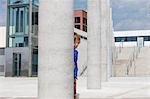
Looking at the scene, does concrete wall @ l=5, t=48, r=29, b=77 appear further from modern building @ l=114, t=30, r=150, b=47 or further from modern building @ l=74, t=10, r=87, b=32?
modern building @ l=74, t=10, r=87, b=32

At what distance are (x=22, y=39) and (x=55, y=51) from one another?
38.3 m

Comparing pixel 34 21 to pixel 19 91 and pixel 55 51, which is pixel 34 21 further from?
pixel 55 51

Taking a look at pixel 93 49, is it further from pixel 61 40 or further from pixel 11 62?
pixel 11 62

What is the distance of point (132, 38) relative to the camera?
107188 millimetres

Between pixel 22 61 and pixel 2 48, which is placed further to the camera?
pixel 2 48

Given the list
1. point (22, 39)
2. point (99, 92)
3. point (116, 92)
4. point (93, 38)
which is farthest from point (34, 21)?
point (116, 92)

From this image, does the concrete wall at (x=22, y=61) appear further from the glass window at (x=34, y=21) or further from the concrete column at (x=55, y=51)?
the concrete column at (x=55, y=51)

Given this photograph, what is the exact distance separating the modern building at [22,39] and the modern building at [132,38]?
62765 mm

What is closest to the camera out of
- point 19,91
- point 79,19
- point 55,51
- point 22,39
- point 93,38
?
point 55,51

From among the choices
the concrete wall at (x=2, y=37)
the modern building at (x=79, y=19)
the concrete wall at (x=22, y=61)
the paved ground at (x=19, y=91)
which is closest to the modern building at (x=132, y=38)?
the modern building at (x=79, y=19)

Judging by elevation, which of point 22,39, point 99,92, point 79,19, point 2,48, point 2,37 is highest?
point 79,19

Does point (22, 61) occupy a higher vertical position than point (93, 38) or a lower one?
lower

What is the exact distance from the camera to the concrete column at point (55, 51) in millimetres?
6910

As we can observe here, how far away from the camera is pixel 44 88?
698 centimetres
